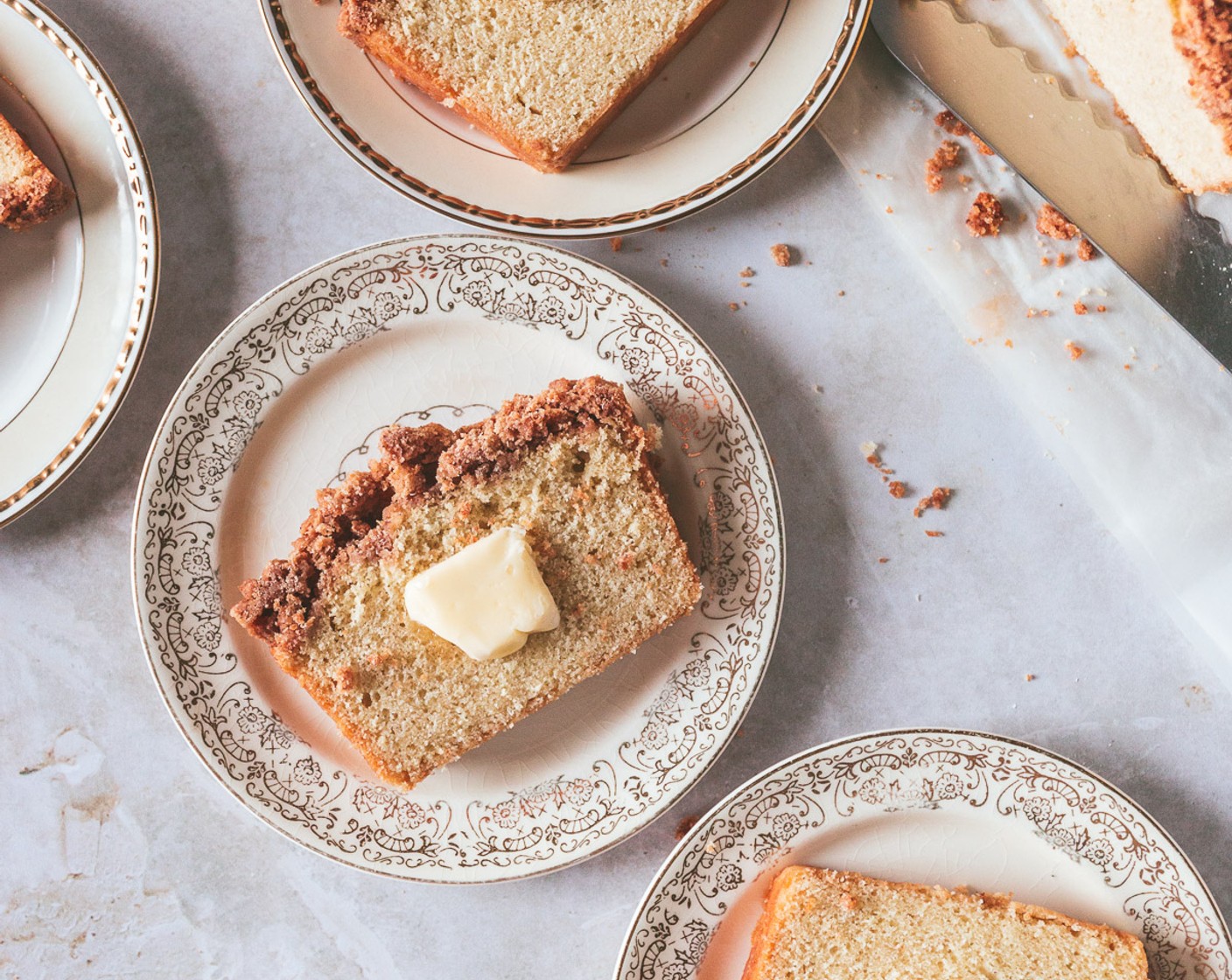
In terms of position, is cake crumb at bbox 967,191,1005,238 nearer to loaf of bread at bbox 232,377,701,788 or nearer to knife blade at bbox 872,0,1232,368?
knife blade at bbox 872,0,1232,368

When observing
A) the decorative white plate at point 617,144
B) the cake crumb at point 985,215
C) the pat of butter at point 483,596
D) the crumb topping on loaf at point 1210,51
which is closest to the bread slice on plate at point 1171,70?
the crumb topping on loaf at point 1210,51

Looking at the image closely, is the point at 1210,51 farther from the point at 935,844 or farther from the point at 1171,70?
the point at 935,844

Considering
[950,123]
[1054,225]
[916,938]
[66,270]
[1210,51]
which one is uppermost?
[1210,51]

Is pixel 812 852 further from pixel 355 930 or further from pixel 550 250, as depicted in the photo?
pixel 550 250

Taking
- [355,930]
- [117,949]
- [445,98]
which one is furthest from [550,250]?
[117,949]

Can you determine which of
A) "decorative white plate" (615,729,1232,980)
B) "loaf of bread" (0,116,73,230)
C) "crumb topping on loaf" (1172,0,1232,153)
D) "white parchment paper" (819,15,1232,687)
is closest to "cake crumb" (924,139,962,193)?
"white parchment paper" (819,15,1232,687)

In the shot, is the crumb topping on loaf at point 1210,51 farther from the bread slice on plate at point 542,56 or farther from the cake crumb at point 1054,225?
the bread slice on plate at point 542,56

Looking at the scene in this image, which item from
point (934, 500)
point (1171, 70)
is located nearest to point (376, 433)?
point (934, 500)
